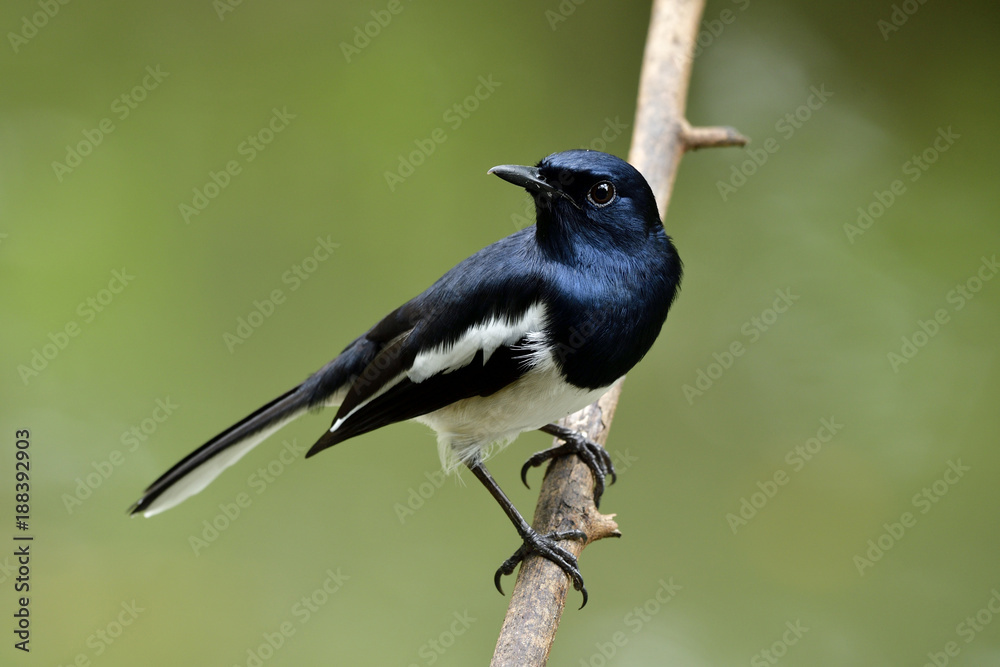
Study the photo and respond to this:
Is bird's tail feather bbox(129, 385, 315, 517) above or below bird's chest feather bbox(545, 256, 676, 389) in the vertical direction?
below

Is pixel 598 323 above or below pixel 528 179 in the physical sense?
below

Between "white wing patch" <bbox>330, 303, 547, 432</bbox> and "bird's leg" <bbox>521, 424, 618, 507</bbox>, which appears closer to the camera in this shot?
"white wing patch" <bbox>330, 303, 547, 432</bbox>

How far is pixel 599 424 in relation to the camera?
280 centimetres

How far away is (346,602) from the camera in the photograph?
3.97 meters

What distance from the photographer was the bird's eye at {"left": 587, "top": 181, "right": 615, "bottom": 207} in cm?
227

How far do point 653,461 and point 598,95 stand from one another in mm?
2135

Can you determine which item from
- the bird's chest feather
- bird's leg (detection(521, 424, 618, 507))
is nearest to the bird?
the bird's chest feather

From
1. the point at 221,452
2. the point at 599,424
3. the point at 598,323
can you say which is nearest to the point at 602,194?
the point at 598,323

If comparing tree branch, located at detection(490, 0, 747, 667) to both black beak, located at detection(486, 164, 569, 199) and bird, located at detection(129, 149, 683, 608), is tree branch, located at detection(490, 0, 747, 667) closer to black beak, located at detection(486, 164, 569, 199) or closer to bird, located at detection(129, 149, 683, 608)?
bird, located at detection(129, 149, 683, 608)

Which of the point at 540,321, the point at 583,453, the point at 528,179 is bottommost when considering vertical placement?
the point at 583,453

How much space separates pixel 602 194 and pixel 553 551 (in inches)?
37.3

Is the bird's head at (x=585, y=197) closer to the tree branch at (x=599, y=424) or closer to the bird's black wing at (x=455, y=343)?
the bird's black wing at (x=455, y=343)

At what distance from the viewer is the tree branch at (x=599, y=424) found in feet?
6.82

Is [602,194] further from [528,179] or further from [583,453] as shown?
[583,453]
